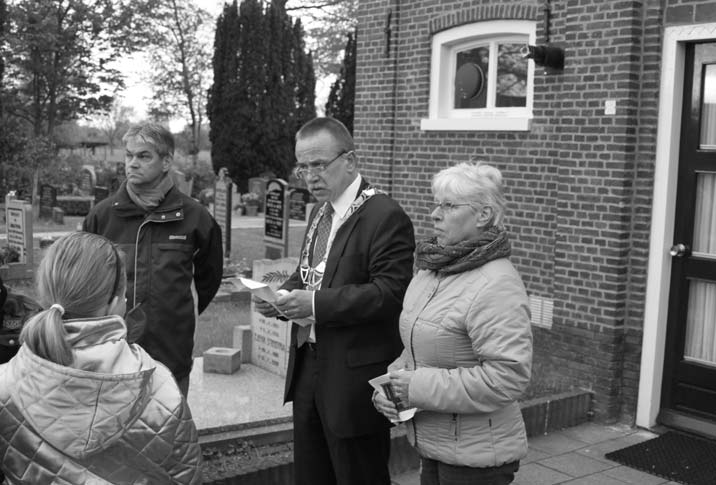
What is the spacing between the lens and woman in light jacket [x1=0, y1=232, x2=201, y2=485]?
7.02ft

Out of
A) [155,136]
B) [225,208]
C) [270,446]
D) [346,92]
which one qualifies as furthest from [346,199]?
[346,92]

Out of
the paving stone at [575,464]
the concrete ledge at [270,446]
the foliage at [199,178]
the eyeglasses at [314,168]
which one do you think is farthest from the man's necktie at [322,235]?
the foliage at [199,178]

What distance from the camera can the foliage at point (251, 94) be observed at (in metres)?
31.3

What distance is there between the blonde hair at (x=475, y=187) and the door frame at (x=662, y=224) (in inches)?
137

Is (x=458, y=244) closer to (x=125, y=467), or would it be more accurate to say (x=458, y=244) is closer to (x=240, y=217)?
(x=125, y=467)

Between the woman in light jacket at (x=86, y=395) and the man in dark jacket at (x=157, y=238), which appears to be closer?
the woman in light jacket at (x=86, y=395)

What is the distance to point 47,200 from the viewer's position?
20562 mm

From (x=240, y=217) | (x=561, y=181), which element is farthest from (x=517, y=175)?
(x=240, y=217)

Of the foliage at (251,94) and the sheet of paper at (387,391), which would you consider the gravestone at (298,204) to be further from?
the foliage at (251,94)

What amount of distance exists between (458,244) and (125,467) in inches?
56.8

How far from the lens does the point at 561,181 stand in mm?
Answer: 6824

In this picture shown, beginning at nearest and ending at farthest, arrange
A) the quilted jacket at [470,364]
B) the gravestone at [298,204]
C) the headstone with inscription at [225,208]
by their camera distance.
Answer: the quilted jacket at [470,364], the headstone with inscription at [225,208], the gravestone at [298,204]

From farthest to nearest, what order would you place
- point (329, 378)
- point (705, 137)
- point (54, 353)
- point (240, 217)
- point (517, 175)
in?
point (240, 217) → point (517, 175) → point (705, 137) → point (329, 378) → point (54, 353)

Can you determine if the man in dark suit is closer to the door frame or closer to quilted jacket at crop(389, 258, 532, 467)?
quilted jacket at crop(389, 258, 532, 467)
